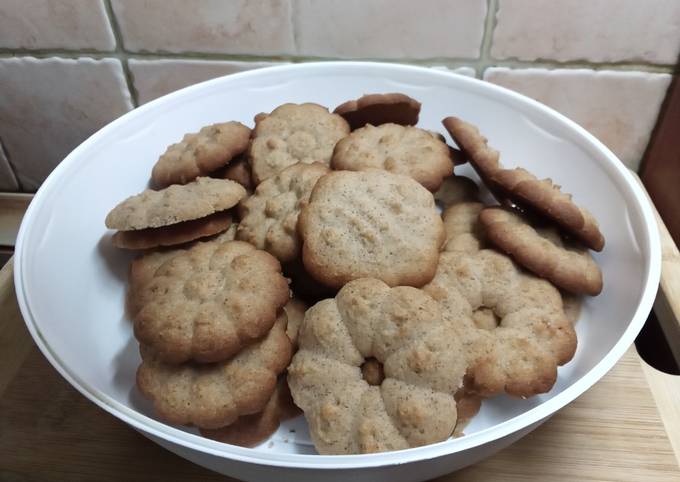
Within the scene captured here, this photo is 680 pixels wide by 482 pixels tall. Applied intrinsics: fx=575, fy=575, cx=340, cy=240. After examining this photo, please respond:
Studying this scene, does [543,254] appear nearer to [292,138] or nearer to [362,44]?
[292,138]

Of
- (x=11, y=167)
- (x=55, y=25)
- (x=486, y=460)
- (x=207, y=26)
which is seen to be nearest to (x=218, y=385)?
(x=486, y=460)

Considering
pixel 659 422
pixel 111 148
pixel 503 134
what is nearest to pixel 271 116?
pixel 111 148

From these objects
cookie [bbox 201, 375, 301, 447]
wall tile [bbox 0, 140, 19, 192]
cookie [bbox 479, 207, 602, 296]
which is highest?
cookie [bbox 479, 207, 602, 296]

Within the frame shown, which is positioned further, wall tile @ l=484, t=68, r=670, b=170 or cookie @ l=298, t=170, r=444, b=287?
wall tile @ l=484, t=68, r=670, b=170

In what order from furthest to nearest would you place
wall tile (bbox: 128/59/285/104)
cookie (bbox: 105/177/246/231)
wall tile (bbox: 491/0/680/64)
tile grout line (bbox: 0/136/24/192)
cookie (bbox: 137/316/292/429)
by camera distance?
tile grout line (bbox: 0/136/24/192) → wall tile (bbox: 128/59/285/104) → wall tile (bbox: 491/0/680/64) → cookie (bbox: 105/177/246/231) → cookie (bbox: 137/316/292/429)

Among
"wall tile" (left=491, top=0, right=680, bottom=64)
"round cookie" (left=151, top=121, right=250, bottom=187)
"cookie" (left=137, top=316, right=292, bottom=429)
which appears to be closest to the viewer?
"cookie" (left=137, top=316, right=292, bottom=429)

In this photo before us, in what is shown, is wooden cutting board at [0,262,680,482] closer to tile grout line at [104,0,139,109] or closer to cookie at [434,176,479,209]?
cookie at [434,176,479,209]

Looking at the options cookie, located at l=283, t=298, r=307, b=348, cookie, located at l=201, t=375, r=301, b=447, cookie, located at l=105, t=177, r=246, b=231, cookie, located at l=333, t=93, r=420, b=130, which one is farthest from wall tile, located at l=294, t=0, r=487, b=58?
cookie, located at l=201, t=375, r=301, b=447
